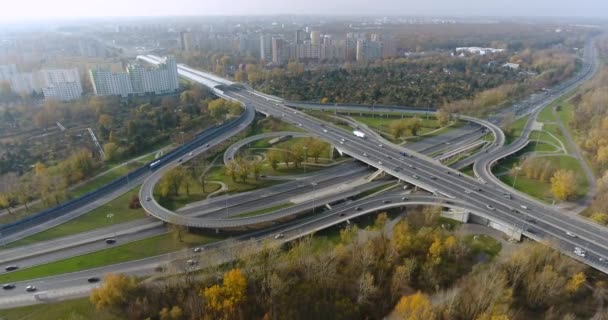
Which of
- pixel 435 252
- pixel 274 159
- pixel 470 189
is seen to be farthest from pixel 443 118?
pixel 435 252

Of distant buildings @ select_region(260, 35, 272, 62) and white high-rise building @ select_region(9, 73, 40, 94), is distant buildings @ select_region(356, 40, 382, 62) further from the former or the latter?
white high-rise building @ select_region(9, 73, 40, 94)

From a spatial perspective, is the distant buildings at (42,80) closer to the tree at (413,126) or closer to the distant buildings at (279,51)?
the distant buildings at (279,51)

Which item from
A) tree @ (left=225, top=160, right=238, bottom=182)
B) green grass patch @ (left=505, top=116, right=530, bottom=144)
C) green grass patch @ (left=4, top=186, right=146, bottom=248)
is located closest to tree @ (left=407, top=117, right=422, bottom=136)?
green grass patch @ (left=505, top=116, right=530, bottom=144)

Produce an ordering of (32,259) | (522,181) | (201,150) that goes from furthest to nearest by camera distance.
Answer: (201,150) → (522,181) → (32,259)

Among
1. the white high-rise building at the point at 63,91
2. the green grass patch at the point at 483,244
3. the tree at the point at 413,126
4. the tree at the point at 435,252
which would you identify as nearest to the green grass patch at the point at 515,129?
the tree at the point at 413,126

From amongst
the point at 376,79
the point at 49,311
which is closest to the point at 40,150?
the point at 49,311

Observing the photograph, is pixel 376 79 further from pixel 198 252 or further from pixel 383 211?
pixel 198 252
